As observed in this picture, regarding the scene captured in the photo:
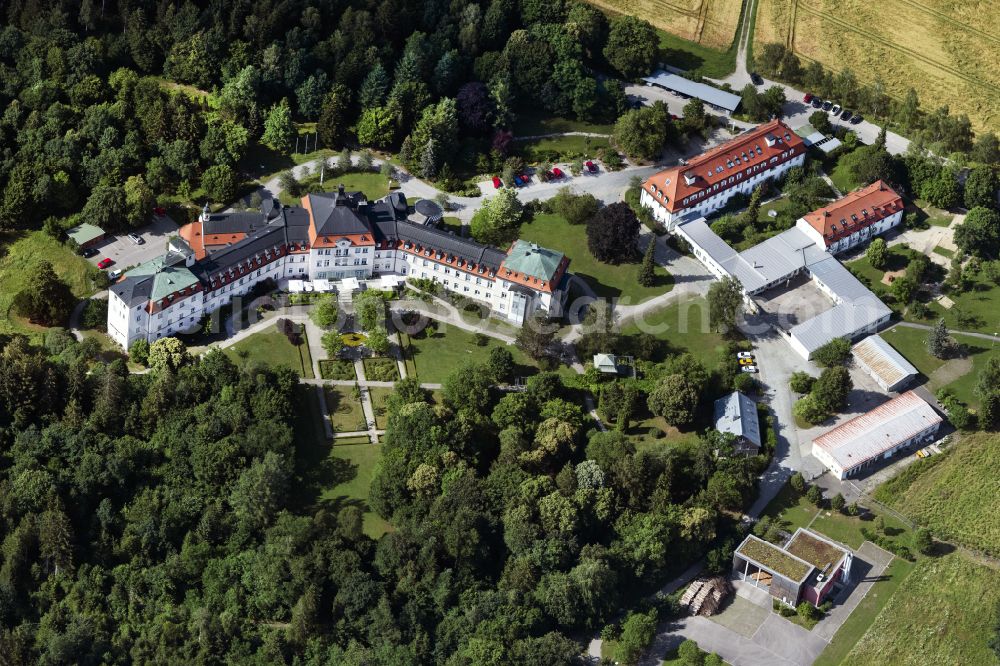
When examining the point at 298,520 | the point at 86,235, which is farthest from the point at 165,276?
the point at 298,520

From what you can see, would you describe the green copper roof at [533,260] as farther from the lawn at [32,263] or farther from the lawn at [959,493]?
the lawn at [32,263]

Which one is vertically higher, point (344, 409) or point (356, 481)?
point (344, 409)

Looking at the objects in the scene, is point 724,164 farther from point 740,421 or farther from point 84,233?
point 84,233

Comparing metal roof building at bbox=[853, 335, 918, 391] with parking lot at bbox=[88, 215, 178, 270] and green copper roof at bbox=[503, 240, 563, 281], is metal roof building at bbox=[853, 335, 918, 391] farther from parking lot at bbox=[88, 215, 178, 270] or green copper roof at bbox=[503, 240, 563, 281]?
parking lot at bbox=[88, 215, 178, 270]

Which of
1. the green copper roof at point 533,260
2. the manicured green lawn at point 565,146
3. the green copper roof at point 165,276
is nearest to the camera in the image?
the green copper roof at point 165,276

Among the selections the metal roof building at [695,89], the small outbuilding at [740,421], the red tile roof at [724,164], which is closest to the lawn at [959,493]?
the small outbuilding at [740,421]

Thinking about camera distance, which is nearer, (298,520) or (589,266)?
(298,520)

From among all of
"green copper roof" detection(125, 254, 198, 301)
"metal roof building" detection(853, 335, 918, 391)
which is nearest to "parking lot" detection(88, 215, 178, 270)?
"green copper roof" detection(125, 254, 198, 301)
